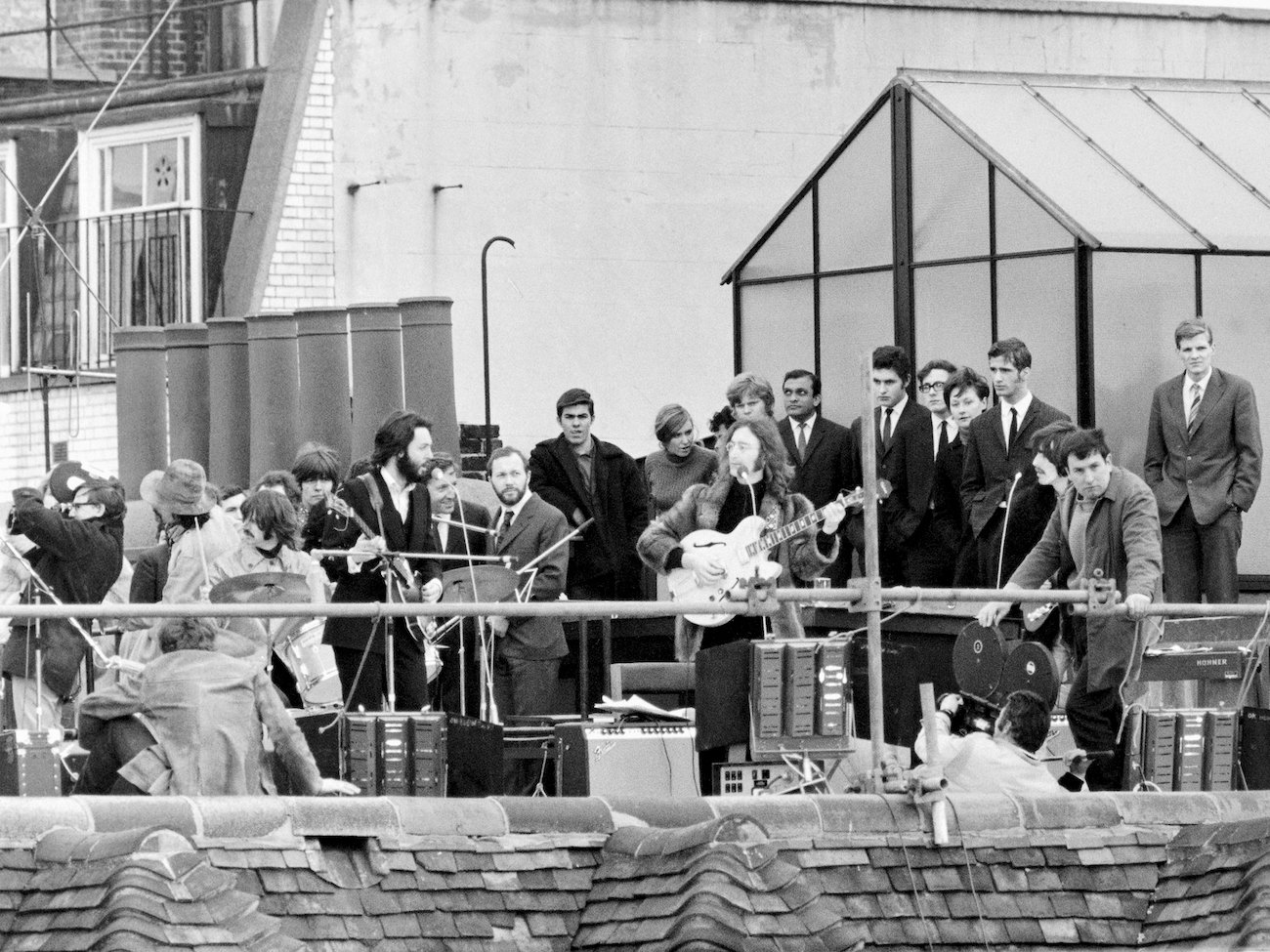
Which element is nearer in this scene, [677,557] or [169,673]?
[169,673]

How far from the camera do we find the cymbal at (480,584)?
543 inches

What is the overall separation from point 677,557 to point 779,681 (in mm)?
1339

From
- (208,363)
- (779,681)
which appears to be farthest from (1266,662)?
(208,363)

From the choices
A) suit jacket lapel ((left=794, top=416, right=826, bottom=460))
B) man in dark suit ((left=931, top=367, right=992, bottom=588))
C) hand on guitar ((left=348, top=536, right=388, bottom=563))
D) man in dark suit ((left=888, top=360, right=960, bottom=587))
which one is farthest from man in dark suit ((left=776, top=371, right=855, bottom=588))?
hand on guitar ((left=348, top=536, right=388, bottom=563))

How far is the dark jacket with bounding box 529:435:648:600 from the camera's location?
16172 millimetres

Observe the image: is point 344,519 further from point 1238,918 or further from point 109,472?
point 109,472

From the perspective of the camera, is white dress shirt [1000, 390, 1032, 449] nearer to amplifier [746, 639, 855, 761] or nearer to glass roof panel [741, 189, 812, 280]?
amplifier [746, 639, 855, 761]

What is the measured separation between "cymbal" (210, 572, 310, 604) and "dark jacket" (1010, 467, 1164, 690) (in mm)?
3416

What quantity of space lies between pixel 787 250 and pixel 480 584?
6723 mm

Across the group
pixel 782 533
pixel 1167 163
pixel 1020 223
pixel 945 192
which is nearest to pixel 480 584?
pixel 782 533

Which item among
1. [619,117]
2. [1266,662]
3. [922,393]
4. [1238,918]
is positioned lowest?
[1238,918]

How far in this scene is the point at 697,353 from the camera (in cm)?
2484

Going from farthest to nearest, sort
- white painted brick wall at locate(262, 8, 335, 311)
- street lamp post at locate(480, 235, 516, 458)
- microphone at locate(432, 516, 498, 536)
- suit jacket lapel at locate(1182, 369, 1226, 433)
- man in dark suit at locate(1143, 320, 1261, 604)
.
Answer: white painted brick wall at locate(262, 8, 335, 311) < street lamp post at locate(480, 235, 516, 458) < suit jacket lapel at locate(1182, 369, 1226, 433) < man in dark suit at locate(1143, 320, 1261, 604) < microphone at locate(432, 516, 498, 536)

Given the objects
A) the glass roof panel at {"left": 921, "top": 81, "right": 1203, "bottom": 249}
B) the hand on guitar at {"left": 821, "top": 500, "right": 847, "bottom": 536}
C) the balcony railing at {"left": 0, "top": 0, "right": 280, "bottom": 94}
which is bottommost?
the hand on guitar at {"left": 821, "top": 500, "right": 847, "bottom": 536}
